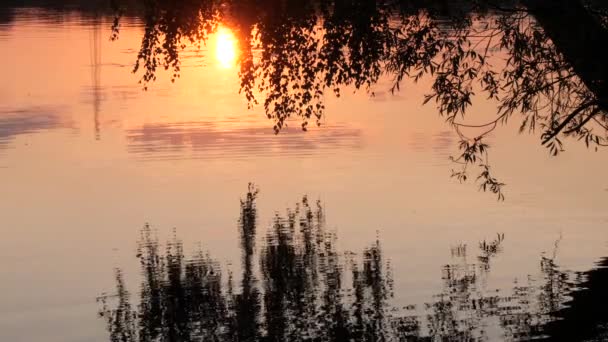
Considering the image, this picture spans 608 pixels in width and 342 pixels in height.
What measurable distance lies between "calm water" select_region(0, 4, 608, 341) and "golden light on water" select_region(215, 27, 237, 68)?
2174 centimetres

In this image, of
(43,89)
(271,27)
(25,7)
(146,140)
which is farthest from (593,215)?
(25,7)

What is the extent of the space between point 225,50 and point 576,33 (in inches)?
2216

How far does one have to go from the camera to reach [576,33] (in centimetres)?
1836

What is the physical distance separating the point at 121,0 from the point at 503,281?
684cm

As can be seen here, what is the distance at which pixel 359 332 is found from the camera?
16.7 meters

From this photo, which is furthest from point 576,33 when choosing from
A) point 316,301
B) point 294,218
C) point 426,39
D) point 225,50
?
point 225,50

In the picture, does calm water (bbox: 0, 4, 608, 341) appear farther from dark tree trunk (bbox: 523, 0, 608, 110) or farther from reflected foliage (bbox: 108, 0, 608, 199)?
dark tree trunk (bbox: 523, 0, 608, 110)

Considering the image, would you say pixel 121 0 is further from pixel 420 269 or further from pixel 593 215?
pixel 593 215

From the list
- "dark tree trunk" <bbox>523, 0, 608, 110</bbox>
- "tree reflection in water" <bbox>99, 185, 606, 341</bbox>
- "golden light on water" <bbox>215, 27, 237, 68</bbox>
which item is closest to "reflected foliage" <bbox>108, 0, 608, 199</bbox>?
"dark tree trunk" <bbox>523, 0, 608, 110</bbox>

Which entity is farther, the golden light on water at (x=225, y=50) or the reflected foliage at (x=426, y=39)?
the golden light on water at (x=225, y=50)

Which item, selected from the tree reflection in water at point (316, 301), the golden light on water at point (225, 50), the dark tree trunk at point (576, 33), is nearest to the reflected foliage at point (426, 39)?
the dark tree trunk at point (576, 33)

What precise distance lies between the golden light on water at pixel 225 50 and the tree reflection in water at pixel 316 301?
3921cm

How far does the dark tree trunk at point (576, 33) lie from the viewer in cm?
1838

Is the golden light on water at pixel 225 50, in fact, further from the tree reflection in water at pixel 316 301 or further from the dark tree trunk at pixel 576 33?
the dark tree trunk at pixel 576 33
